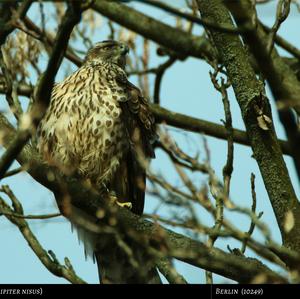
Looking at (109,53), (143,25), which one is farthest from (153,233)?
(109,53)

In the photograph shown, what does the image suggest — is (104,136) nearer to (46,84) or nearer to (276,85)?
(46,84)

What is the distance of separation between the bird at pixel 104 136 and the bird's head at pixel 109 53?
0.73 meters

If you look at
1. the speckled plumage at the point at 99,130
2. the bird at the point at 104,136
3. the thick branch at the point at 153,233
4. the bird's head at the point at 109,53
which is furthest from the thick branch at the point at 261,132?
the bird's head at the point at 109,53


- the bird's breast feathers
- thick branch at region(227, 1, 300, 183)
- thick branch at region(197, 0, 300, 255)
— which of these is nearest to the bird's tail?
the bird's breast feathers

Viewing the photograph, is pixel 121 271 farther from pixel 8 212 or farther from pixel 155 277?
pixel 8 212

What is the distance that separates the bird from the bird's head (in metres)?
0.73

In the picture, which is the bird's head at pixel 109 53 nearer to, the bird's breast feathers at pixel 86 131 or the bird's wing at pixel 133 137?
the bird's wing at pixel 133 137

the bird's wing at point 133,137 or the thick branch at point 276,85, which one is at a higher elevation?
the bird's wing at point 133,137

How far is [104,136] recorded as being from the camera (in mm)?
6633

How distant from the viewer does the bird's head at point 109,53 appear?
313 inches

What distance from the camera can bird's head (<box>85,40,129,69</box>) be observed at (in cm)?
795

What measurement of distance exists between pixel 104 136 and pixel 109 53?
5.45ft

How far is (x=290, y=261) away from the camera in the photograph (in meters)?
3.76

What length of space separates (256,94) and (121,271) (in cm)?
233
